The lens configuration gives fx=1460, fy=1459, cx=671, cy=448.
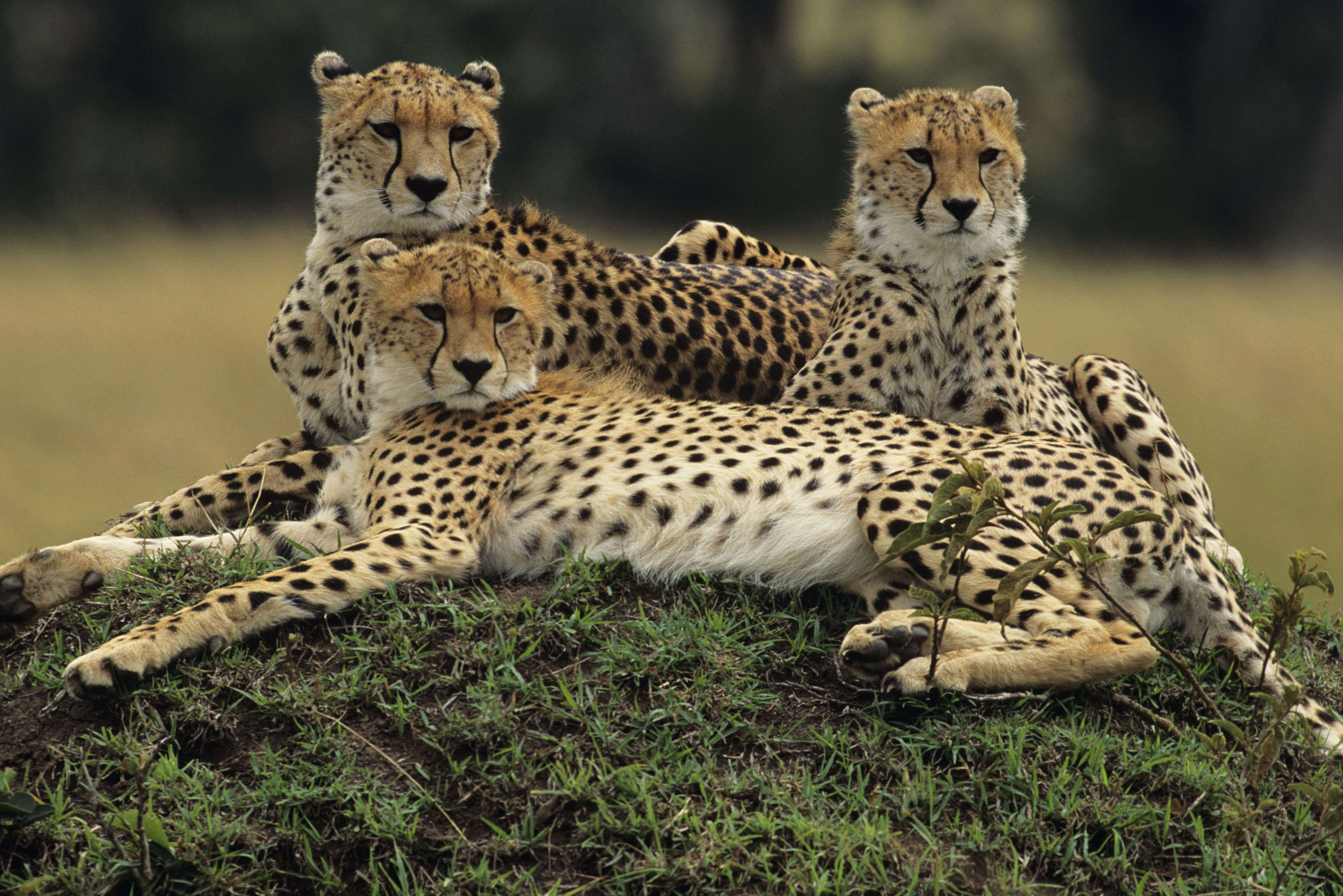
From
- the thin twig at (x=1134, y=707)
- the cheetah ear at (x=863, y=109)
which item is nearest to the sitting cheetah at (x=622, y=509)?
the thin twig at (x=1134, y=707)

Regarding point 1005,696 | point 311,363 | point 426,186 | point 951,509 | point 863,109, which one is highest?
point 863,109

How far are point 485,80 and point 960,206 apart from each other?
1463 mm

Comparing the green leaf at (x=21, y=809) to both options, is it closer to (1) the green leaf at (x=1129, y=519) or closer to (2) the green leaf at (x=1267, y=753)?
(1) the green leaf at (x=1129, y=519)

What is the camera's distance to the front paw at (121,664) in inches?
108

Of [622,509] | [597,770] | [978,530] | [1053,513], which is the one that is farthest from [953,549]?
[622,509]

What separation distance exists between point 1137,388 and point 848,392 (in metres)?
1.03

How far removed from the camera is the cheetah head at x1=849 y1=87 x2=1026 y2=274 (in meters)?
3.57

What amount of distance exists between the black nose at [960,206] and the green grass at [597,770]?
109 centimetres

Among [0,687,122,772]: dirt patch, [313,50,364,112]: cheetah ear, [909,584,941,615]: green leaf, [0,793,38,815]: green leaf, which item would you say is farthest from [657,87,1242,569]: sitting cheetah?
[0,793,38,815]: green leaf

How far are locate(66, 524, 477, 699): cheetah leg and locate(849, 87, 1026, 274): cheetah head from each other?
1.39m

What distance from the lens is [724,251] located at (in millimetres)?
5203

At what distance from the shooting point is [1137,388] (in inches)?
168

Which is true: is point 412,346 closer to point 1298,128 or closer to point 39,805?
point 39,805

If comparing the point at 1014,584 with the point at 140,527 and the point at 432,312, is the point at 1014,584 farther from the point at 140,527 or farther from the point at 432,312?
the point at 140,527
